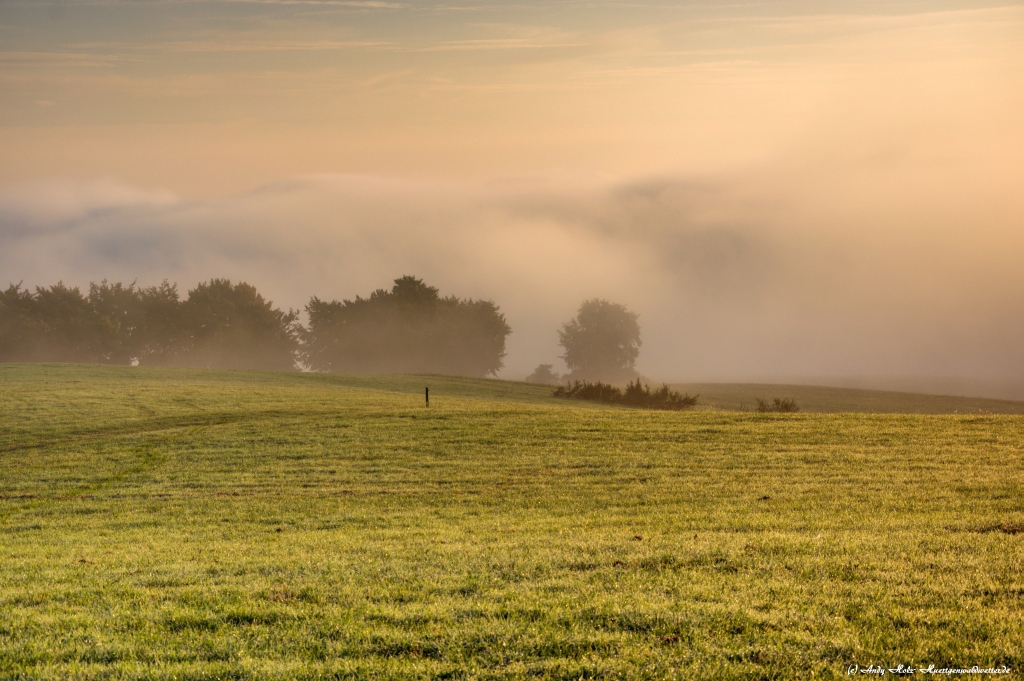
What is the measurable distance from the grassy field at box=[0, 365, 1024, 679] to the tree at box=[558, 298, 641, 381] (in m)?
108

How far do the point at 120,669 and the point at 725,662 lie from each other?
5.92 metres

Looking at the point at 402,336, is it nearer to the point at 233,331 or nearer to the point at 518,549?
the point at 233,331

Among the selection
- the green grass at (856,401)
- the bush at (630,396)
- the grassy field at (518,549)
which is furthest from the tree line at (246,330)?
the grassy field at (518,549)

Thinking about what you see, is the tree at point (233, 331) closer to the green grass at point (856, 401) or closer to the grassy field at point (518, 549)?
the green grass at point (856, 401)

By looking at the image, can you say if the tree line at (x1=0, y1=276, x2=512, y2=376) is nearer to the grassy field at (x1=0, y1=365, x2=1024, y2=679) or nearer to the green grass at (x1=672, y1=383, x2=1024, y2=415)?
the green grass at (x1=672, y1=383, x2=1024, y2=415)

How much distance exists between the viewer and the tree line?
10500cm

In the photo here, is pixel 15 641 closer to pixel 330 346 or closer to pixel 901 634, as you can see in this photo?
pixel 901 634

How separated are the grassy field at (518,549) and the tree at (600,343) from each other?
10803 centimetres

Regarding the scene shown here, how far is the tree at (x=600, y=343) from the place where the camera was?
13800 centimetres

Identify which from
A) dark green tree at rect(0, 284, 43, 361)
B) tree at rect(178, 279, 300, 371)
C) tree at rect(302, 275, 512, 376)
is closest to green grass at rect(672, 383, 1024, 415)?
tree at rect(302, 275, 512, 376)

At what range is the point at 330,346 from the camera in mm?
126188

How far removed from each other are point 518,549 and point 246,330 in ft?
379

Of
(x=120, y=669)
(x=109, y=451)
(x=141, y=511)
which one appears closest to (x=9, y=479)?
(x=109, y=451)

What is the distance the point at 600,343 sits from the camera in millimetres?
138750
